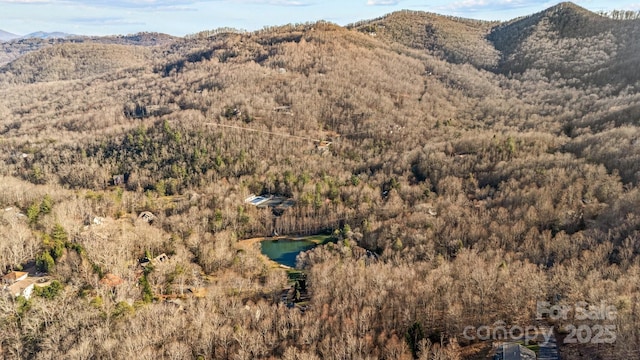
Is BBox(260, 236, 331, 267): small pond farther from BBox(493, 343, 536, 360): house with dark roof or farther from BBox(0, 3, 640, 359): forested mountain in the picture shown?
BBox(493, 343, 536, 360): house with dark roof

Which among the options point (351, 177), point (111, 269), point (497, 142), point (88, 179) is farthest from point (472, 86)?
point (111, 269)

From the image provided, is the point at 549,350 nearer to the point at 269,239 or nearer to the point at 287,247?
the point at 287,247

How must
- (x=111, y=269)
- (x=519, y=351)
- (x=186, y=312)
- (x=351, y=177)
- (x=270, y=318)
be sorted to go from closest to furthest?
1. (x=519, y=351)
2. (x=270, y=318)
3. (x=186, y=312)
4. (x=111, y=269)
5. (x=351, y=177)

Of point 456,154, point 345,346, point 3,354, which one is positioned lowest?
point 3,354

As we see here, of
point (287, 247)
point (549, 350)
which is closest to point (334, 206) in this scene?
point (287, 247)

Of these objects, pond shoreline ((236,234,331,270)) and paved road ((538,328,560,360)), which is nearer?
paved road ((538,328,560,360))

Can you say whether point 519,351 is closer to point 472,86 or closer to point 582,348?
point 582,348

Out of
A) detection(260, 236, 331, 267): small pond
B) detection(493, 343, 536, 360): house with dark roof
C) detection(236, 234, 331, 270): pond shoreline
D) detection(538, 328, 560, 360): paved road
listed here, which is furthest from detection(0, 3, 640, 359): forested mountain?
detection(493, 343, 536, 360): house with dark roof

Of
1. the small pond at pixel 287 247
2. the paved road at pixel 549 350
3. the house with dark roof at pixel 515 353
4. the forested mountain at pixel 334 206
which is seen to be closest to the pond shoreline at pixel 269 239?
the small pond at pixel 287 247
